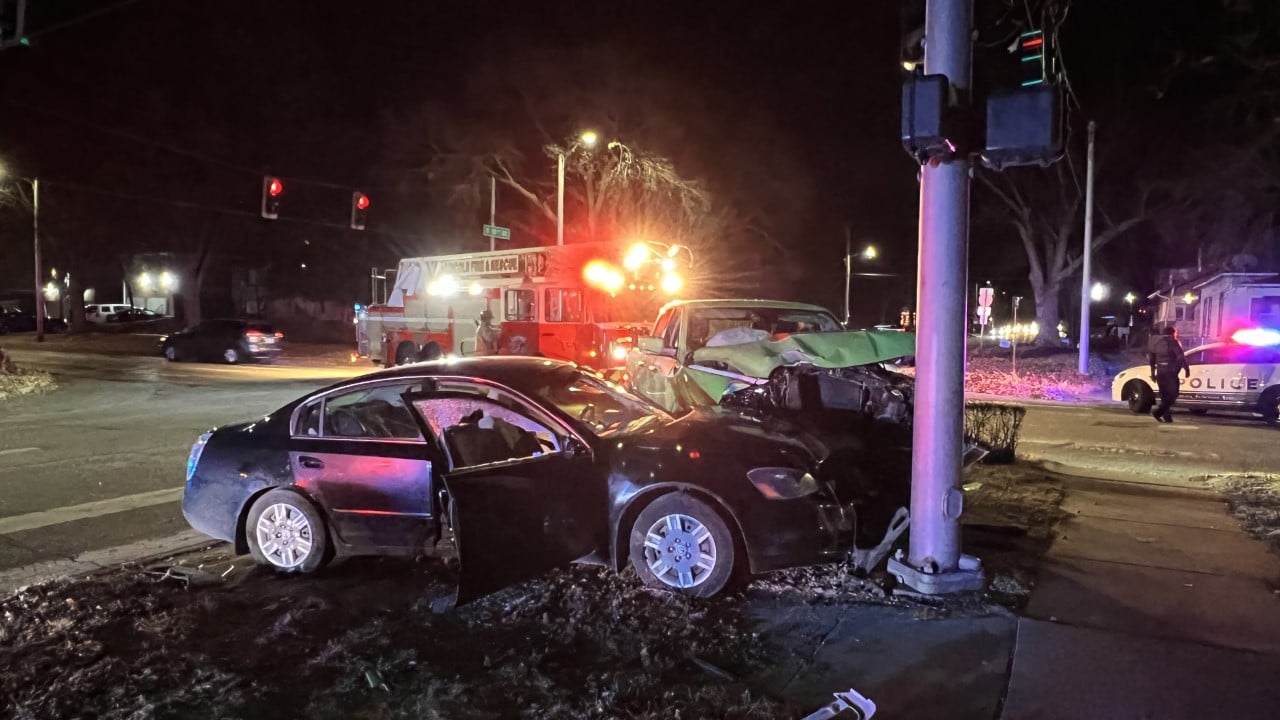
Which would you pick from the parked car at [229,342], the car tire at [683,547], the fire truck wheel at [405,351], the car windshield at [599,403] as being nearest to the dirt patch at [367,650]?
the car tire at [683,547]

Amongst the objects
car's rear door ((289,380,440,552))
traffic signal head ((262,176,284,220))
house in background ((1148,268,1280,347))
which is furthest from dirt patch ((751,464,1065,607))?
house in background ((1148,268,1280,347))

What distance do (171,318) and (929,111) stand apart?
54302 mm

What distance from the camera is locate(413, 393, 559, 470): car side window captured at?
5352mm

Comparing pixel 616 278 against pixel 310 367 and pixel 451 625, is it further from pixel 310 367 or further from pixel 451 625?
pixel 310 367

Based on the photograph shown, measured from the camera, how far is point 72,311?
4800 centimetres

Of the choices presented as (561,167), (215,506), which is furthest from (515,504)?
(561,167)

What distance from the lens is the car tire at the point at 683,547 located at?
5.00m

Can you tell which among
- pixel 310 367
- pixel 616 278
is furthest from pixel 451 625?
pixel 310 367

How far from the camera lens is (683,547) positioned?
508cm

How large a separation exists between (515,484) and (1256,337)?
51.7 ft

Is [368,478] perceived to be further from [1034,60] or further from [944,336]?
[1034,60]

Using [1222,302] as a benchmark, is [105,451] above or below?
below

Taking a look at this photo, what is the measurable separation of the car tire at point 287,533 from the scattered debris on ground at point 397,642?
123 mm

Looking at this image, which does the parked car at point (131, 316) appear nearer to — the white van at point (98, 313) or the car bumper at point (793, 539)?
the white van at point (98, 313)
